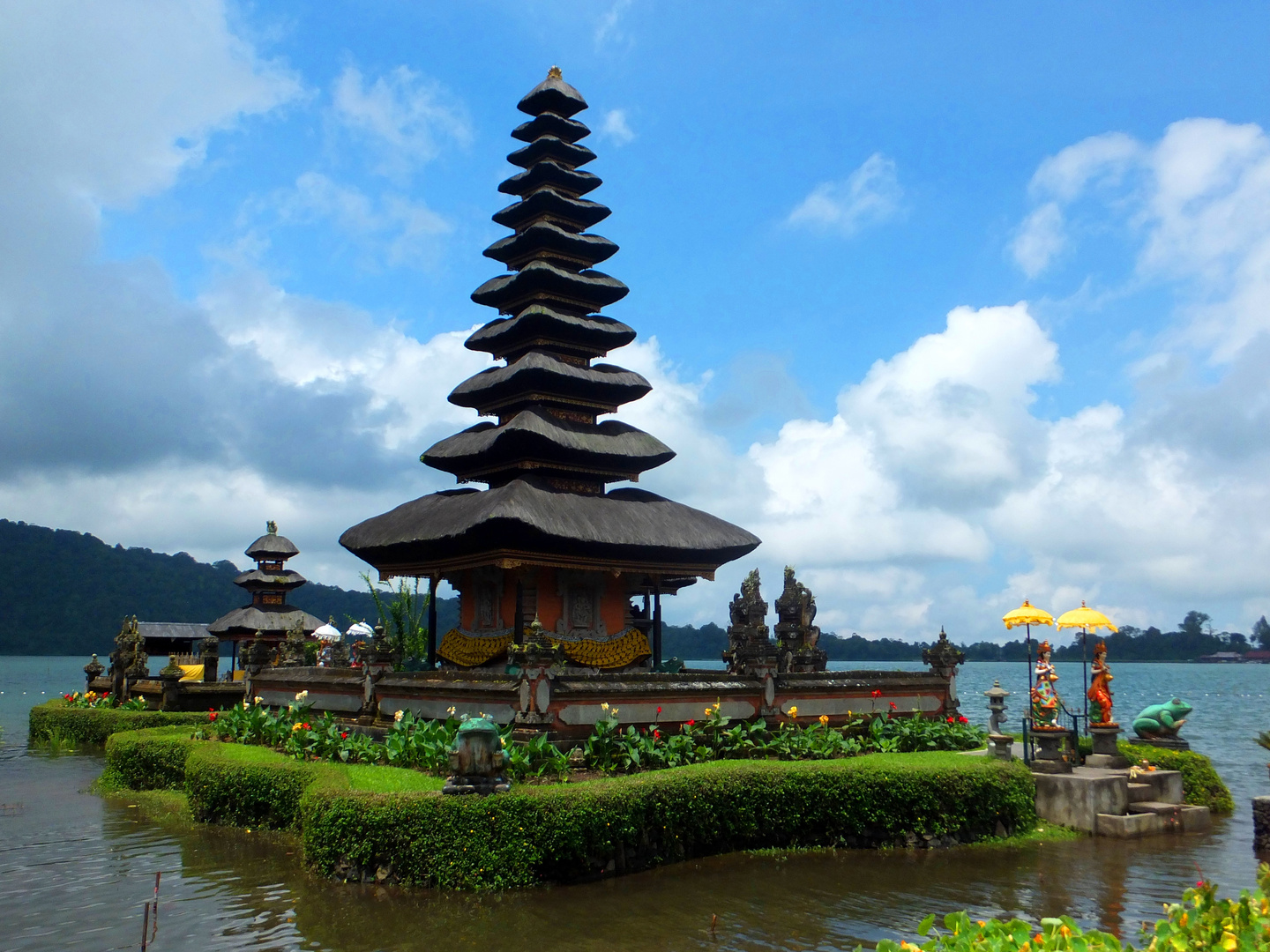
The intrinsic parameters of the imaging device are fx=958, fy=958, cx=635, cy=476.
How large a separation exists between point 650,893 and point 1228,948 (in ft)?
28.7

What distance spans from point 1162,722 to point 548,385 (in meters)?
16.8

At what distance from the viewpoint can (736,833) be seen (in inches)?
592

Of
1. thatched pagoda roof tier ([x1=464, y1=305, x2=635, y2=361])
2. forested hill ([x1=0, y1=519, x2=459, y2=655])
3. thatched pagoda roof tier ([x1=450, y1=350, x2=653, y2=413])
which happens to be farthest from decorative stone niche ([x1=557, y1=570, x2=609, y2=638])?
forested hill ([x1=0, y1=519, x2=459, y2=655])

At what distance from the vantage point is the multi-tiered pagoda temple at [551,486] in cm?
2249

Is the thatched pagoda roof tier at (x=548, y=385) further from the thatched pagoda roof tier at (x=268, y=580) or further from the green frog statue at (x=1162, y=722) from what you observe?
the thatched pagoda roof tier at (x=268, y=580)

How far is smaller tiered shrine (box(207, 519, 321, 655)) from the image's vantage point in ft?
135

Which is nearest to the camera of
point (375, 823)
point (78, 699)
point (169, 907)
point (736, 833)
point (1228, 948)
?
point (1228, 948)

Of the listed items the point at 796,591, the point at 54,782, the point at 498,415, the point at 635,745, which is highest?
the point at 498,415

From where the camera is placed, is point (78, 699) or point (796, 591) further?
point (78, 699)

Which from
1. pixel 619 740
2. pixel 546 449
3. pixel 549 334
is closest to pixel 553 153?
pixel 549 334

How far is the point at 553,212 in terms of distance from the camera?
94.0ft

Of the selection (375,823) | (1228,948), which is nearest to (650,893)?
(375,823)

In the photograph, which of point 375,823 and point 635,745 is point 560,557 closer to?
point 635,745

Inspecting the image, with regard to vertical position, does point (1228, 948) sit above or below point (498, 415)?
below
